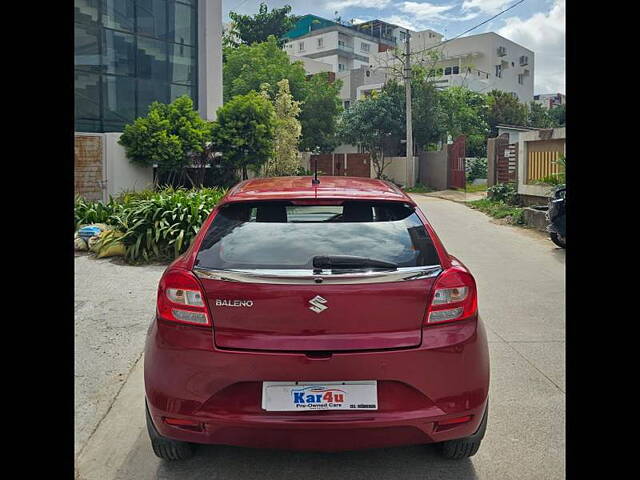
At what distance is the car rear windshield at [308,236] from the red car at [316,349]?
0.01 metres

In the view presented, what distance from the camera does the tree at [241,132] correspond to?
731 inches

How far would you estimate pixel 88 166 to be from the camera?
1734 centimetres

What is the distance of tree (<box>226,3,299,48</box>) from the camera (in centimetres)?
4806

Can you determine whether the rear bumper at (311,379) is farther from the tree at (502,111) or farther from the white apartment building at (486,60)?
the white apartment building at (486,60)

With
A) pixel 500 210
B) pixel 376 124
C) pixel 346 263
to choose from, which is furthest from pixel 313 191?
pixel 376 124

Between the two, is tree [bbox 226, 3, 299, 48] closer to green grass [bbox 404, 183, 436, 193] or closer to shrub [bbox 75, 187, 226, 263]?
green grass [bbox 404, 183, 436, 193]

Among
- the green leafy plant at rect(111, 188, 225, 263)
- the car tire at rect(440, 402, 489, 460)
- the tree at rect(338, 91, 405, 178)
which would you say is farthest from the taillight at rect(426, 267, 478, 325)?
the tree at rect(338, 91, 405, 178)

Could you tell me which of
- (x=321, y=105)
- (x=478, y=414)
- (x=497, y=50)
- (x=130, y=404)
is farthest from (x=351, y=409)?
(x=497, y=50)

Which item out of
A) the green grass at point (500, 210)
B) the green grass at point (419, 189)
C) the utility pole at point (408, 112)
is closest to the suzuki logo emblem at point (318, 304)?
the green grass at point (500, 210)

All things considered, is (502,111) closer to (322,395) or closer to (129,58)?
(129,58)

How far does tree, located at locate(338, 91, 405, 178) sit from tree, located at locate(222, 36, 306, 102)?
13.9 feet

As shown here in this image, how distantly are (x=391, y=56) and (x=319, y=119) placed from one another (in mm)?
15331
